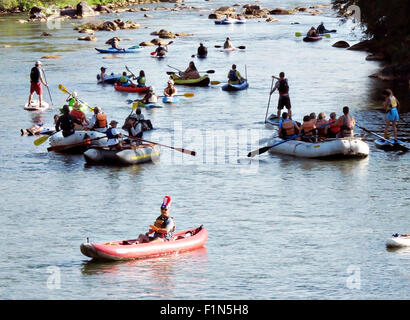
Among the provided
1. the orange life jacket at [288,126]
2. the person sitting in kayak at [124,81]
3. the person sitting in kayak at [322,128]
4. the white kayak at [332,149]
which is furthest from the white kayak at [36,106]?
the person sitting in kayak at [322,128]

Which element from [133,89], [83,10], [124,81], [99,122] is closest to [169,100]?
[133,89]

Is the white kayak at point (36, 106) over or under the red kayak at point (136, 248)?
under

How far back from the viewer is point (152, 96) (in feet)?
145

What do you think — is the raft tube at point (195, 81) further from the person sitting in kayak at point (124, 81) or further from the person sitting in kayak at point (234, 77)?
the person sitting in kayak at point (124, 81)

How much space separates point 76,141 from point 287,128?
840 cm

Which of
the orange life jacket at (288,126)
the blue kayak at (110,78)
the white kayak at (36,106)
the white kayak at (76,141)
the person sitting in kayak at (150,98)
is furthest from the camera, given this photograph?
the blue kayak at (110,78)

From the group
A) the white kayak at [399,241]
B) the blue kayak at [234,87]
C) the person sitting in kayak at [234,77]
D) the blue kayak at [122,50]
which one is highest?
the person sitting in kayak at [234,77]

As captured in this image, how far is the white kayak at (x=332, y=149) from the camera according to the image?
3183 centimetres

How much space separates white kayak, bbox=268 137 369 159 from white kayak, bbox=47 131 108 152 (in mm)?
7516

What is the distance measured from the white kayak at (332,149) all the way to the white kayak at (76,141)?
7516 mm

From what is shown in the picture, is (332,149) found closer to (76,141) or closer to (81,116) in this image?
(76,141)
